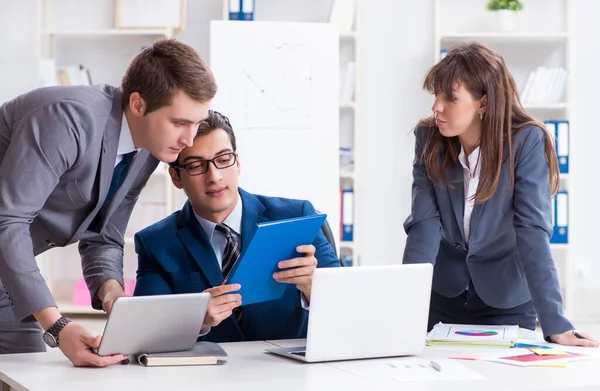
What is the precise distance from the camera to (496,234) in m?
2.34

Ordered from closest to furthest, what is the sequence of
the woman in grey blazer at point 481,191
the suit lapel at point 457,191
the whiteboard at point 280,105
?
the woman in grey blazer at point 481,191 → the suit lapel at point 457,191 → the whiteboard at point 280,105

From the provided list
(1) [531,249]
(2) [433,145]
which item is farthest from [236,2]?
(1) [531,249]

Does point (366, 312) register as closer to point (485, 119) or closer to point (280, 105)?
point (485, 119)

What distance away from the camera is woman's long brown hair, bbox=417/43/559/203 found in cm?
227

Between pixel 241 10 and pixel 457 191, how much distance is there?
2.89m

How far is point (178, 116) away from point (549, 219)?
0.97m

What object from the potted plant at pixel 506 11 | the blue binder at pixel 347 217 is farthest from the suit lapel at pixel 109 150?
the potted plant at pixel 506 11

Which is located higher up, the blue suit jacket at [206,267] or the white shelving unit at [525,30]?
the white shelving unit at [525,30]

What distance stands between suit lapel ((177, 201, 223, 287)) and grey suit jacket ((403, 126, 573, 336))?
519mm

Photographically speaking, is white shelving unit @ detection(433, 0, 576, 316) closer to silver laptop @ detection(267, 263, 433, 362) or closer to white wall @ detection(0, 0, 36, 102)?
white wall @ detection(0, 0, 36, 102)

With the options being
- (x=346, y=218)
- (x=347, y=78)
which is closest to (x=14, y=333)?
(x=346, y=218)

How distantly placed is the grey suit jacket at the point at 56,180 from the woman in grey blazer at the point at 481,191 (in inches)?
30.1

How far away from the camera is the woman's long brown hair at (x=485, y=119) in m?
2.27

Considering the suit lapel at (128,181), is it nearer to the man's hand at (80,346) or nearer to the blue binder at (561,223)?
the man's hand at (80,346)
